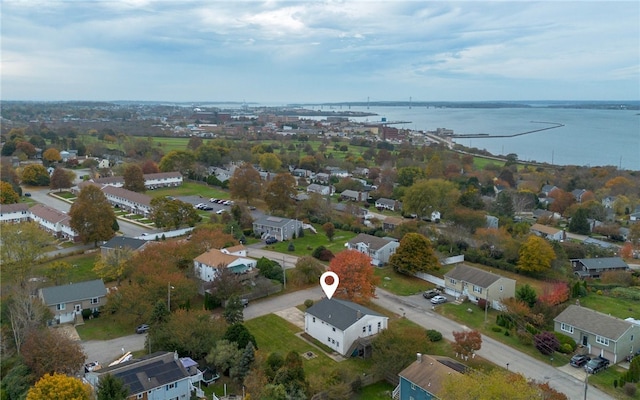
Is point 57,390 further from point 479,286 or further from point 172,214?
point 172,214

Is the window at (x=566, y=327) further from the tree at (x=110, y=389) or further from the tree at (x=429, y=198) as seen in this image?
the tree at (x=429, y=198)

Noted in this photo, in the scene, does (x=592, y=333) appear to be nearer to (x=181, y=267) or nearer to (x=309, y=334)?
(x=309, y=334)

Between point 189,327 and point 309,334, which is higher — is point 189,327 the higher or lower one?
the higher one

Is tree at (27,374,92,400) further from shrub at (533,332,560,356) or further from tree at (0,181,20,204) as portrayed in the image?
tree at (0,181,20,204)

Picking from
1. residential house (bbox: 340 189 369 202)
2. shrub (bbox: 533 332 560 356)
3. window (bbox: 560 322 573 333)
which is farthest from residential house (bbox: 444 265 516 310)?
residential house (bbox: 340 189 369 202)

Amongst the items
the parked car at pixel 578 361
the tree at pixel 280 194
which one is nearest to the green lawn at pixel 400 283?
the parked car at pixel 578 361

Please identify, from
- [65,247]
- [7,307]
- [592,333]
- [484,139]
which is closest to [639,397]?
[592,333]

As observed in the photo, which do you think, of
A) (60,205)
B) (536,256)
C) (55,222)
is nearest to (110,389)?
(536,256)
